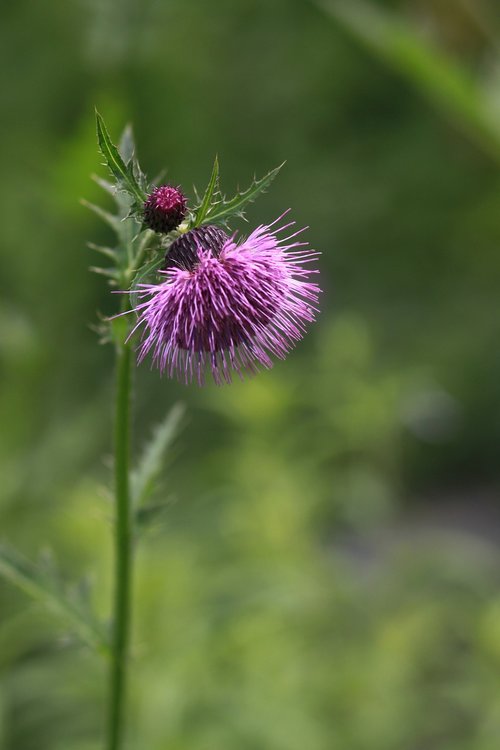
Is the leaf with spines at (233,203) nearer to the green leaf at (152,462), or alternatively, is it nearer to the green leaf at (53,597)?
the green leaf at (152,462)

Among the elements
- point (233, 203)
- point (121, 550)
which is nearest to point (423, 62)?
point (233, 203)

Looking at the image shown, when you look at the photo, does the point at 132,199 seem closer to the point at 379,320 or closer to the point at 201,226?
the point at 201,226

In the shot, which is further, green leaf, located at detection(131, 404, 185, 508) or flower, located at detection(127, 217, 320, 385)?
green leaf, located at detection(131, 404, 185, 508)

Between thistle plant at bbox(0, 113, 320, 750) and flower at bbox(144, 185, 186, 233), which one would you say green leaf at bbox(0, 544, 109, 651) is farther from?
flower at bbox(144, 185, 186, 233)

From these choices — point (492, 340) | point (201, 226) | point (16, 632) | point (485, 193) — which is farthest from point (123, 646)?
point (492, 340)

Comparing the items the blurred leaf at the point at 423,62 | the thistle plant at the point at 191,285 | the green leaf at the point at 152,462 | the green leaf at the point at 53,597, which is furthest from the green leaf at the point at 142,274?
the blurred leaf at the point at 423,62

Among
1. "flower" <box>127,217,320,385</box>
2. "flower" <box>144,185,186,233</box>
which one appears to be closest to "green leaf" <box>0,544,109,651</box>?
"flower" <box>127,217,320,385</box>

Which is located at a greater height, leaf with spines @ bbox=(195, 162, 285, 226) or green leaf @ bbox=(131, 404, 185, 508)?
leaf with spines @ bbox=(195, 162, 285, 226)
